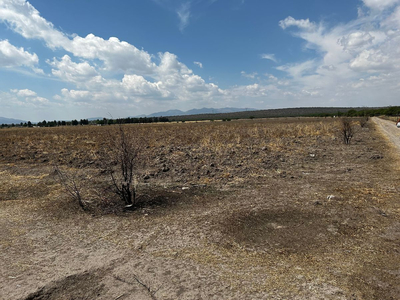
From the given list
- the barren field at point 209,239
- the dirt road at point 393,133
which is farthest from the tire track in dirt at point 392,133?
the barren field at point 209,239

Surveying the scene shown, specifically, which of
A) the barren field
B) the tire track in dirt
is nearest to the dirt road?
the tire track in dirt

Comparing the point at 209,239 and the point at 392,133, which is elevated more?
the point at 209,239

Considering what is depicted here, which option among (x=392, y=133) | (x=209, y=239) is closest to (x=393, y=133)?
(x=392, y=133)

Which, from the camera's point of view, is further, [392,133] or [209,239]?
[392,133]

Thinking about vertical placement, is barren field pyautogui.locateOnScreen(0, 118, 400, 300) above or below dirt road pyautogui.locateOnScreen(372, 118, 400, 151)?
above

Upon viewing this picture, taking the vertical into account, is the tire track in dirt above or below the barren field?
below

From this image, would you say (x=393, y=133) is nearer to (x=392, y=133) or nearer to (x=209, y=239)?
(x=392, y=133)

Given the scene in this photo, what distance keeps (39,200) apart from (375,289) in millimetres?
7042

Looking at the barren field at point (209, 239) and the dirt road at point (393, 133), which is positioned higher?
the barren field at point (209, 239)

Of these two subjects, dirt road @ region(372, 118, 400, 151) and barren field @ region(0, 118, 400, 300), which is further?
dirt road @ region(372, 118, 400, 151)

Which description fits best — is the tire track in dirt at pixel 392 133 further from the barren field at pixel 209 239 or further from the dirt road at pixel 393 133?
the barren field at pixel 209 239

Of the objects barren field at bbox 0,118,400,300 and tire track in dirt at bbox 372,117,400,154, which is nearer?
barren field at bbox 0,118,400,300

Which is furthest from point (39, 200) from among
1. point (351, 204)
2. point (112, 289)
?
point (351, 204)

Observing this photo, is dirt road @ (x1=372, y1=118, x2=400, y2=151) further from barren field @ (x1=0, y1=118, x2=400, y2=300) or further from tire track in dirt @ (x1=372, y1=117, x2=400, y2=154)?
barren field @ (x1=0, y1=118, x2=400, y2=300)
